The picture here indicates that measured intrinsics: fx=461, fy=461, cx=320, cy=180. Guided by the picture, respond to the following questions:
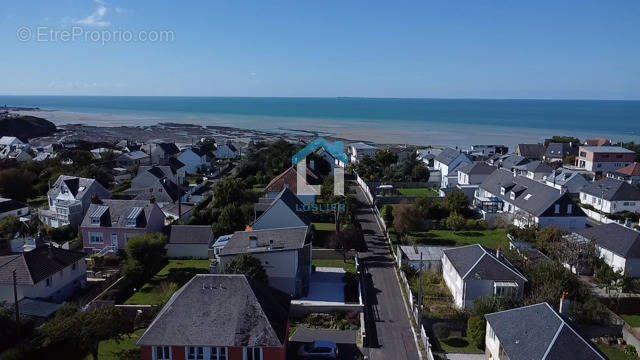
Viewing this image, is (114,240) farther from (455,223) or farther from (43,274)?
(455,223)

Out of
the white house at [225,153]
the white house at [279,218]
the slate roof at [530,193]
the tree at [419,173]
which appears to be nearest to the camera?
the white house at [279,218]

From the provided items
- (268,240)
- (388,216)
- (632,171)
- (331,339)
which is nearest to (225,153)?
(388,216)

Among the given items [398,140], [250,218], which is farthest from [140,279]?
[398,140]


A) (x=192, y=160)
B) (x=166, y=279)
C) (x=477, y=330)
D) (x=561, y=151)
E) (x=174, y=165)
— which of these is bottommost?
(x=166, y=279)

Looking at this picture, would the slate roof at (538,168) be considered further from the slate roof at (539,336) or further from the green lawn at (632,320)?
the slate roof at (539,336)

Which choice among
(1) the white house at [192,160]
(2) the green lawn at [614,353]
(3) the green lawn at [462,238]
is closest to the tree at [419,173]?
(3) the green lawn at [462,238]

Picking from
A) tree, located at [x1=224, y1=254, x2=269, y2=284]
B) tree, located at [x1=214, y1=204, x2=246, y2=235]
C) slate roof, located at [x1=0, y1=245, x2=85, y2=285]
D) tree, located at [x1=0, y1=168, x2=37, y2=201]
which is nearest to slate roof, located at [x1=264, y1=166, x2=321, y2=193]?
tree, located at [x1=214, y1=204, x2=246, y2=235]

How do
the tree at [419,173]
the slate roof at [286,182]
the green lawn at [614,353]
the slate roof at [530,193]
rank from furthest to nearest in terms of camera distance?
the tree at [419,173] < the slate roof at [286,182] < the slate roof at [530,193] < the green lawn at [614,353]

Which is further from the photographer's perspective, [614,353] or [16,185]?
[16,185]
